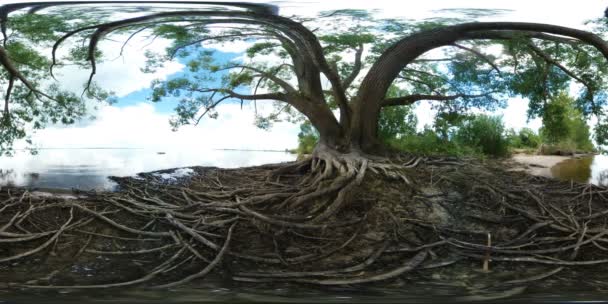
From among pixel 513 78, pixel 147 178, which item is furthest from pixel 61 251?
pixel 513 78

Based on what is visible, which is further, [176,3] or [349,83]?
[176,3]

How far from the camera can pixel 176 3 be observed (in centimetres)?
100

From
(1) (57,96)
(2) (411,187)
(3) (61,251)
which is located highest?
(1) (57,96)

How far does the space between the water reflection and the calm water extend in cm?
55

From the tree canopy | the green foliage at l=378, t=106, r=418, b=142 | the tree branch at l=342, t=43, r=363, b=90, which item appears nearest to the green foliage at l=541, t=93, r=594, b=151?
the tree canopy

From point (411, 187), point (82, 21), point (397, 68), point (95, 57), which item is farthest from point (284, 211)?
point (82, 21)

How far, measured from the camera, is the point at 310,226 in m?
0.82

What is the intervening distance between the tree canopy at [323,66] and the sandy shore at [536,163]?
0.31ft

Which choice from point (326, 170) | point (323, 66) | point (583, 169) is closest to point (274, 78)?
point (323, 66)

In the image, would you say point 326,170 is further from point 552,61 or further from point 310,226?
point 552,61

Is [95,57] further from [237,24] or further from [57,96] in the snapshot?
[237,24]

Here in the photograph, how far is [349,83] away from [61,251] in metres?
0.64

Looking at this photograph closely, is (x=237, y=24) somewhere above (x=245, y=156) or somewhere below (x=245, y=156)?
above

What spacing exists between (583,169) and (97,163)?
101 cm
